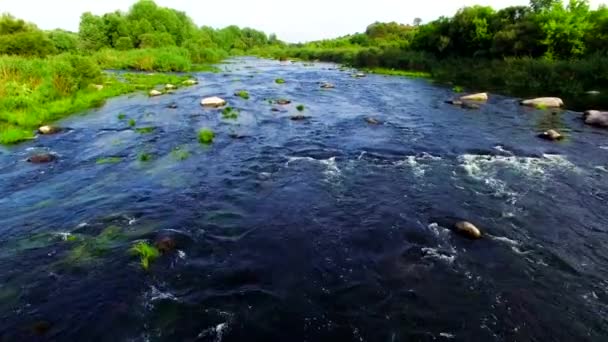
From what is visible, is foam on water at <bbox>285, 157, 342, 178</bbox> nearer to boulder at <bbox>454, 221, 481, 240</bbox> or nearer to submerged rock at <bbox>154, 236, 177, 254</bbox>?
boulder at <bbox>454, 221, 481, 240</bbox>

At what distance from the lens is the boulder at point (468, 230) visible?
1391 centimetres

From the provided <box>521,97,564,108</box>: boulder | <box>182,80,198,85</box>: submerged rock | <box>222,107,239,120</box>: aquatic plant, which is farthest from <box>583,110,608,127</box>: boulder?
<box>182,80,198,85</box>: submerged rock

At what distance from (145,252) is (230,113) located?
21.9 m

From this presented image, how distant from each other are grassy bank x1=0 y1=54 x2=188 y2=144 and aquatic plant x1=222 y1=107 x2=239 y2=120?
43.6 ft

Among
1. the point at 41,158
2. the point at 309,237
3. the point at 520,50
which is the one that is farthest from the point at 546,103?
the point at 41,158

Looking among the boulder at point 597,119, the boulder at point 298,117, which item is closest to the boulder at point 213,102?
the boulder at point 298,117

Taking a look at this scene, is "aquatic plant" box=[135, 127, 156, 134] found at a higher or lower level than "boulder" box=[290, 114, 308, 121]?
higher

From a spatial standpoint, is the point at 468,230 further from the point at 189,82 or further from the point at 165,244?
the point at 189,82

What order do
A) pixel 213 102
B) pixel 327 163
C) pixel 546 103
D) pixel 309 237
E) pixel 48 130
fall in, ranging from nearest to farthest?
pixel 309 237
pixel 327 163
pixel 48 130
pixel 546 103
pixel 213 102

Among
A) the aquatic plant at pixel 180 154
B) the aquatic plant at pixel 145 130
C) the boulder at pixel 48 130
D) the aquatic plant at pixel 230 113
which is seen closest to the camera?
the aquatic plant at pixel 180 154

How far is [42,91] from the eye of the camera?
3491 cm

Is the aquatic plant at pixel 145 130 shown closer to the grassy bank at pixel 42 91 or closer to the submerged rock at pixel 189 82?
the grassy bank at pixel 42 91

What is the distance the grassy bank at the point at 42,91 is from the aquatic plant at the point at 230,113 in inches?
524

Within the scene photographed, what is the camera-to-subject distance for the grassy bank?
97.3 ft
